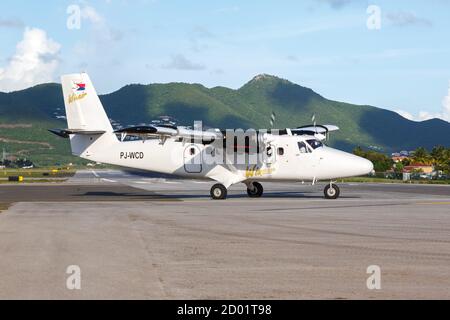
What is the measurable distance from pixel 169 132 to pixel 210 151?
3363 millimetres

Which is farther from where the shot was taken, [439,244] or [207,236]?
[207,236]

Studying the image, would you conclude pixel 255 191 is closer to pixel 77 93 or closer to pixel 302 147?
pixel 302 147

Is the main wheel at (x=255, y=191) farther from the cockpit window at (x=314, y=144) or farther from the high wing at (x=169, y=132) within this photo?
the cockpit window at (x=314, y=144)

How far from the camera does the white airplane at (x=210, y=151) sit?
37.3m

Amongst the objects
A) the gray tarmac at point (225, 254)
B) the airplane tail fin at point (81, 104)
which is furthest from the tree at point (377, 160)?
the gray tarmac at point (225, 254)

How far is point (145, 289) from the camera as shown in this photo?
34.7 feet

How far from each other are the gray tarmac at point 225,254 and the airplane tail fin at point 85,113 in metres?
13.7

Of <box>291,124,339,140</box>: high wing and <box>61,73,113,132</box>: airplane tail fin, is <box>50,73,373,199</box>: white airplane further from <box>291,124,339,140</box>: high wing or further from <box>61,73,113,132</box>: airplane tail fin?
<box>291,124,339,140</box>: high wing

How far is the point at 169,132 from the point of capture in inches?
1433

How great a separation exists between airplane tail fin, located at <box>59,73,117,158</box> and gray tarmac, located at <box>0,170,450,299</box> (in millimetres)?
13718

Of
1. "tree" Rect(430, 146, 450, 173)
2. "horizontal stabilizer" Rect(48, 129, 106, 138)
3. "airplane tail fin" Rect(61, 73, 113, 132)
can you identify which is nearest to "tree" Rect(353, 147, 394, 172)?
"tree" Rect(430, 146, 450, 173)

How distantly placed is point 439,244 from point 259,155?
2213 centimetres

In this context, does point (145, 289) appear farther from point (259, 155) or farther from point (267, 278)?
point (259, 155)
